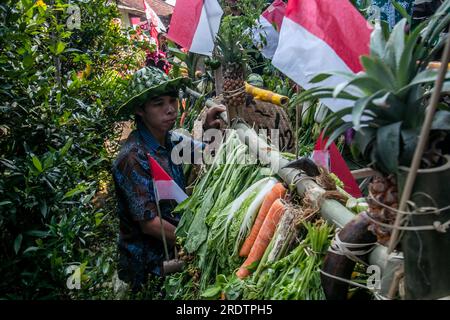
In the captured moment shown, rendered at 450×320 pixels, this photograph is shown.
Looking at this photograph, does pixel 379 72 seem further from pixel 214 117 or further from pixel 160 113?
pixel 214 117

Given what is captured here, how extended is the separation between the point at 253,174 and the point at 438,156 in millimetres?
1724

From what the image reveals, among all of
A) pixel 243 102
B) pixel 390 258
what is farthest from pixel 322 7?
pixel 243 102

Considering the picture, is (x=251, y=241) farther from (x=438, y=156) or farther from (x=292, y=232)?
(x=438, y=156)

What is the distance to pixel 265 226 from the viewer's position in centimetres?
247

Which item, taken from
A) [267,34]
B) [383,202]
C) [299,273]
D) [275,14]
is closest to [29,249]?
[299,273]

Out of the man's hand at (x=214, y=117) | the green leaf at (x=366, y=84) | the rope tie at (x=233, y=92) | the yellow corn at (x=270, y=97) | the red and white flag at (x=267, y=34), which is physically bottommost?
the man's hand at (x=214, y=117)

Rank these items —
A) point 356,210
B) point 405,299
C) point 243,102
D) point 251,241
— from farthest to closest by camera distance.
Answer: point 243,102, point 251,241, point 356,210, point 405,299

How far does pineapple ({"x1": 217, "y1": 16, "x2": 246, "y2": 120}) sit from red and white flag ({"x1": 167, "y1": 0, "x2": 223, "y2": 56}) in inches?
4.3

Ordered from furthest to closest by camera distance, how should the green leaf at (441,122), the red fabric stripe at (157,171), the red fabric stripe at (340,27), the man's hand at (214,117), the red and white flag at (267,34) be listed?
the red and white flag at (267,34), the man's hand at (214,117), the red fabric stripe at (157,171), the red fabric stripe at (340,27), the green leaf at (441,122)

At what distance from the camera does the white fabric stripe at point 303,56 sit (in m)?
2.12

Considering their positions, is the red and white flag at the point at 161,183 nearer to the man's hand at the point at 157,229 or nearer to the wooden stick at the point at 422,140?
the man's hand at the point at 157,229

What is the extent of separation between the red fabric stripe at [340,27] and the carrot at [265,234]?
0.76 m

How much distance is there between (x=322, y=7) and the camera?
225cm

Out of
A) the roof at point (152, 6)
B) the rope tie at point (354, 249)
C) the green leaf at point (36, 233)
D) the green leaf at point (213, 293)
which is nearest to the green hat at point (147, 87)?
the green leaf at point (36, 233)
